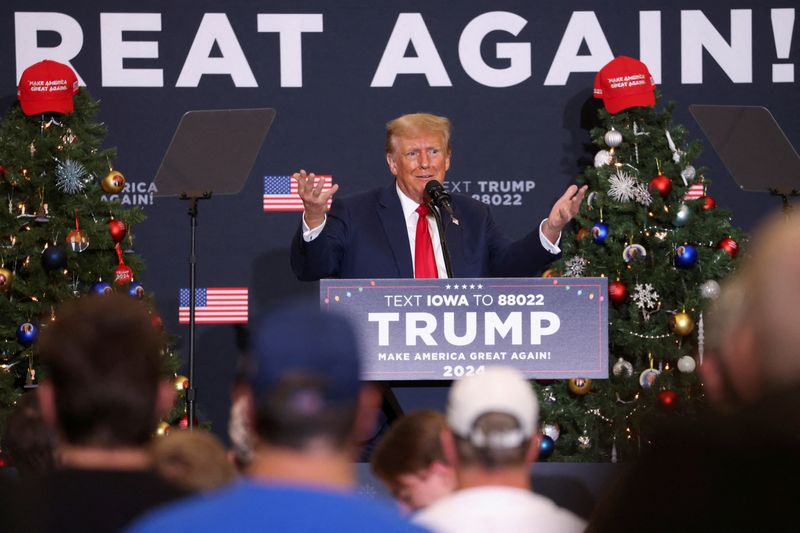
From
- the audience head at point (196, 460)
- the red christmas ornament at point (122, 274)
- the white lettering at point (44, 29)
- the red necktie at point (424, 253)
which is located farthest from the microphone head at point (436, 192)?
the white lettering at point (44, 29)

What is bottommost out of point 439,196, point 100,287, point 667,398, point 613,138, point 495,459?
point 667,398

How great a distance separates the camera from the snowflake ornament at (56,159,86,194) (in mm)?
6992

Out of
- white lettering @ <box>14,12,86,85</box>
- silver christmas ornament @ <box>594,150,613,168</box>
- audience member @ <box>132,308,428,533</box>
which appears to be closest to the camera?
audience member @ <box>132,308,428,533</box>

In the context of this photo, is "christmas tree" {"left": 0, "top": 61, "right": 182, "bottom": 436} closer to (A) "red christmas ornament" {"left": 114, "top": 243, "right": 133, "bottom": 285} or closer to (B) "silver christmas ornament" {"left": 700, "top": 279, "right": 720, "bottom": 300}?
(A) "red christmas ornament" {"left": 114, "top": 243, "right": 133, "bottom": 285}

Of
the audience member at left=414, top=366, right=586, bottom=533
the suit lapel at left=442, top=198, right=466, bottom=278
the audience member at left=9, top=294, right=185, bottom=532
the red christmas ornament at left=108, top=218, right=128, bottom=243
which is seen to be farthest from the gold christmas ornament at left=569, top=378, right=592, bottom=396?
the audience member at left=9, top=294, right=185, bottom=532

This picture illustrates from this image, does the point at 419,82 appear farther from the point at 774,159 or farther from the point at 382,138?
the point at 774,159

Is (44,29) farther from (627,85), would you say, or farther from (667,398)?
(667,398)

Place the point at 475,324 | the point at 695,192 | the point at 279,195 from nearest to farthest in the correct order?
1. the point at 475,324
2. the point at 695,192
3. the point at 279,195

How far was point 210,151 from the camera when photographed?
6633 mm

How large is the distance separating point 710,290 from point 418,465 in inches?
179

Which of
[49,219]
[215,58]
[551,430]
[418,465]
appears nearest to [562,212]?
[418,465]

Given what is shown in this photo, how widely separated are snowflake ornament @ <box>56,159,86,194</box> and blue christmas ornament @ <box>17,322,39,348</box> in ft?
2.78

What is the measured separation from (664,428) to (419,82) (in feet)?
22.0

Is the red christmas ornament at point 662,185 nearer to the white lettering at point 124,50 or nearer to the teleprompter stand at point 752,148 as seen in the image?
the teleprompter stand at point 752,148
